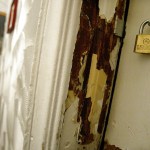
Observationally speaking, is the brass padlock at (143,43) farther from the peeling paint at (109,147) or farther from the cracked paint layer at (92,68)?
the peeling paint at (109,147)

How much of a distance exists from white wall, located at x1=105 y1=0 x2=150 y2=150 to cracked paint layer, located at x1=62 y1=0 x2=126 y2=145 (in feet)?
0.10

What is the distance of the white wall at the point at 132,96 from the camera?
0.54 m

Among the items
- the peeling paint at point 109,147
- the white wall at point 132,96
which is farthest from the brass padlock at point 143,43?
the peeling paint at point 109,147

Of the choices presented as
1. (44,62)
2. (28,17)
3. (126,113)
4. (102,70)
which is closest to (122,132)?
(126,113)

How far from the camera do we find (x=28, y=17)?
75 centimetres

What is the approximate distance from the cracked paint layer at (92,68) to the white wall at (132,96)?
0.03 metres

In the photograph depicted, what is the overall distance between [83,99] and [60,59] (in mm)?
136

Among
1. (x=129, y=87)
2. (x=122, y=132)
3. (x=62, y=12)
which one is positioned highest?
(x=62, y=12)

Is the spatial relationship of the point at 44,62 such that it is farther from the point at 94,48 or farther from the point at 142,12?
the point at 142,12

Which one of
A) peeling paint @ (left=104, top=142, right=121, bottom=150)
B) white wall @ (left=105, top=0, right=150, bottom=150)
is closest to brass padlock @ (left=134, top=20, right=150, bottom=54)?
white wall @ (left=105, top=0, right=150, bottom=150)

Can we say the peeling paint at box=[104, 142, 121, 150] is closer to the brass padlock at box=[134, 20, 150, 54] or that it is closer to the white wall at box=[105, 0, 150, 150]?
the white wall at box=[105, 0, 150, 150]

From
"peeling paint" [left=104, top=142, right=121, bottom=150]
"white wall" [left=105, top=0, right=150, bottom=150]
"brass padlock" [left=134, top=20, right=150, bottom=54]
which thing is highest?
"brass padlock" [left=134, top=20, right=150, bottom=54]

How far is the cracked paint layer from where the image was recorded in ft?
1.88

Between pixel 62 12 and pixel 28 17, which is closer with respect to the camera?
pixel 62 12
